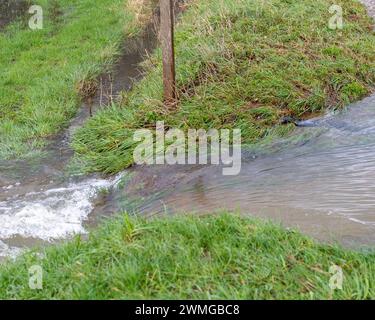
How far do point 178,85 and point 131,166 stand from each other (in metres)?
2.01

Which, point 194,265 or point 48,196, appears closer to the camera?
point 194,265

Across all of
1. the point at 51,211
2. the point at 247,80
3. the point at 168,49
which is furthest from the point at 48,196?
the point at 247,80

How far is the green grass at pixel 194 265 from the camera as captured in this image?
12.4ft

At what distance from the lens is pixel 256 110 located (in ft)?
26.2

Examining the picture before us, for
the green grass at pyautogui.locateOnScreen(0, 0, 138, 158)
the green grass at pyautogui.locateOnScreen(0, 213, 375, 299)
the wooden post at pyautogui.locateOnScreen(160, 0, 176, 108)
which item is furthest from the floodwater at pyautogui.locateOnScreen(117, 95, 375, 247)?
the green grass at pyautogui.locateOnScreen(0, 0, 138, 158)

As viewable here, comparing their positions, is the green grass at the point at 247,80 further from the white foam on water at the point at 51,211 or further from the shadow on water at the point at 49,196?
the white foam on water at the point at 51,211

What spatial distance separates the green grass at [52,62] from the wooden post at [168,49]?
201 centimetres

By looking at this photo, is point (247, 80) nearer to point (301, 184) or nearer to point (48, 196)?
point (301, 184)

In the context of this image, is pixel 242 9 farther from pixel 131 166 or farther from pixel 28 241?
pixel 28 241

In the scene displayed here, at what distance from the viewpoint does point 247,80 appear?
870 cm

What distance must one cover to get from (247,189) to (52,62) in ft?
23.0

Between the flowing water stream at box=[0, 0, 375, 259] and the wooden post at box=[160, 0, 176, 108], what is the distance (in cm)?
173
